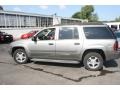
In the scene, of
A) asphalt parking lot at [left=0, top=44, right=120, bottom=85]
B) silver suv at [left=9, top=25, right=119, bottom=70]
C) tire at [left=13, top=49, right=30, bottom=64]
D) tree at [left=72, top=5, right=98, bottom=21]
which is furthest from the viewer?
tree at [left=72, top=5, right=98, bottom=21]

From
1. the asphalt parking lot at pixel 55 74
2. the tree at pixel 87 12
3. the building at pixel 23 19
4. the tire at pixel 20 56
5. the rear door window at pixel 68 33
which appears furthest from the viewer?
the tree at pixel 87 12

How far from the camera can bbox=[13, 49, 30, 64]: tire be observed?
30.7 feet

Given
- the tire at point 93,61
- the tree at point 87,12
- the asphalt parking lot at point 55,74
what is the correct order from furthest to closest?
the tree at point 87,12, the tire at point 93,61, the asphalt parking lot at point 55,74

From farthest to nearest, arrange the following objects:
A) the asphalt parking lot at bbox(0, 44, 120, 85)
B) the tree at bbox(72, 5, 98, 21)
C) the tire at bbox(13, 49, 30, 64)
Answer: the tree at bbox(72, 5, 98, 21) → the tire at bbox(13, 49, 30, 64) → the asphalt parking lot at bbox(0, 44, 120, 85)

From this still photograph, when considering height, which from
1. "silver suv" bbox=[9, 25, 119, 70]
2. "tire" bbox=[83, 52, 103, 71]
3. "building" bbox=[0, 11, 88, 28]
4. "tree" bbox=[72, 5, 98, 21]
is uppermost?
"tree" bbox=[72, 5, 98, 21]

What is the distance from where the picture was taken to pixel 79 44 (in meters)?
8.22

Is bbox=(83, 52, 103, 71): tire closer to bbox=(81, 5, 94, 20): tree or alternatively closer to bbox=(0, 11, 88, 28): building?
bbox=(0, 11, 88, 28): building

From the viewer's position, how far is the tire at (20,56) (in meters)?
9.37

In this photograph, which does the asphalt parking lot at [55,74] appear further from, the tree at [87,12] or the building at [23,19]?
the tree at [87,12]

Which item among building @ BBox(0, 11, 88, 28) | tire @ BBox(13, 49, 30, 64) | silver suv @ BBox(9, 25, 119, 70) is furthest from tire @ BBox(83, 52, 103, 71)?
building @ BBox(0, 11, 88, 28)

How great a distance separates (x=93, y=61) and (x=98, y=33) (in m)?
1.13

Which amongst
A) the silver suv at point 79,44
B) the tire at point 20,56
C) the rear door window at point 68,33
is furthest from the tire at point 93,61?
the tire at point 20,56

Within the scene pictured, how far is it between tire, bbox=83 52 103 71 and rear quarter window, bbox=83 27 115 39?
69 cm
